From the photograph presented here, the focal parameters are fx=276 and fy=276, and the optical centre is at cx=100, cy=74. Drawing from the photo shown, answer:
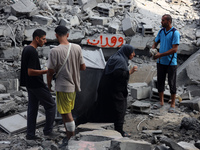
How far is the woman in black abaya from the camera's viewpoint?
451 cm

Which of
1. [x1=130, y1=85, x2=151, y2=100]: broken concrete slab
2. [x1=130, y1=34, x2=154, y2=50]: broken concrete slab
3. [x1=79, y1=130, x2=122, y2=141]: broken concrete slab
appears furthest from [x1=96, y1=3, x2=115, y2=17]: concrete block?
[x1=79, y1=130, x2=122, y2=141]: broken concrete slab

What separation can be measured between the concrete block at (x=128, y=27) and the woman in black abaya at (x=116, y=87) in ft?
11.5

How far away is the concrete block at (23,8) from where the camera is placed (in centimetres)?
809

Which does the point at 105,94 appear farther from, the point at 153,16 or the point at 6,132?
the point at 153,16

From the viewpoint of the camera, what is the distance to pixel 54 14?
339 inches

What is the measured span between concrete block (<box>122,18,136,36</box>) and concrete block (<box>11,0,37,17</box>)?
271cm

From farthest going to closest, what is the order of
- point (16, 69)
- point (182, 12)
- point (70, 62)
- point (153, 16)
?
point (182, 12) < point (153, 16) < point (16, 69) < point (70, 62)

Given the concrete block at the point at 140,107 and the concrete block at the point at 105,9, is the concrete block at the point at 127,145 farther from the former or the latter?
the concrete block at the point at 105,9

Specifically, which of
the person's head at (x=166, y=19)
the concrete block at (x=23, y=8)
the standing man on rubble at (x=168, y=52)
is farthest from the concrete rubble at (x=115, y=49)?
the person's head at (x=166, y=19)

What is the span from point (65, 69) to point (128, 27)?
4.55 m

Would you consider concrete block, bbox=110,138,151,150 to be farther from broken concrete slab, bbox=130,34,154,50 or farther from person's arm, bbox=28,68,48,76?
broken concrete slab, bbox=130,34,154,50

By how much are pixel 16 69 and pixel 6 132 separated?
254cm

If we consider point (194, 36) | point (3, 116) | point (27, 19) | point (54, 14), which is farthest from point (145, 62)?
point (3, 116)

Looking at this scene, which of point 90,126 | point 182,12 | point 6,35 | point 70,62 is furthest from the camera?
point 182,12
